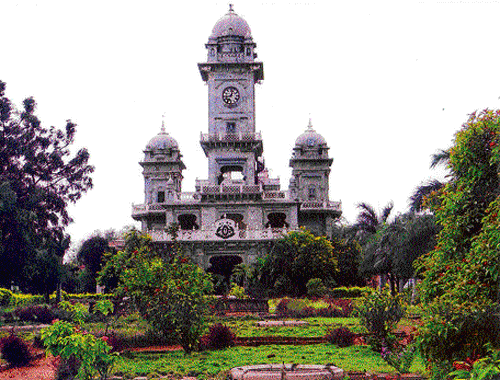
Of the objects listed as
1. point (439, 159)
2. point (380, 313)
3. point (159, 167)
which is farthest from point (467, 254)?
point (159, 167)

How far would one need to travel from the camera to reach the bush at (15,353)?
15352mm

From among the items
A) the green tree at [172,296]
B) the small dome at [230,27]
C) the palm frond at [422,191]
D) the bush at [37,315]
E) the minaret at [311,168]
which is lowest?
the bush at [37,315]

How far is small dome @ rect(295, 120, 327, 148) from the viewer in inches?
2510

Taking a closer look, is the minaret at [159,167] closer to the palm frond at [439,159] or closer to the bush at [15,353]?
the palm frond at [439,159]

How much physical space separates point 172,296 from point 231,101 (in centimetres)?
3936

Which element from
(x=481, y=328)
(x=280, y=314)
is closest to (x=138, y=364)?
(x=481, y=328)

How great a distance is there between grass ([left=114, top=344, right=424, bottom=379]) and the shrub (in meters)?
21.8

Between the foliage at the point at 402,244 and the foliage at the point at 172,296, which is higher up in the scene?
the foliage at the point at 402,244

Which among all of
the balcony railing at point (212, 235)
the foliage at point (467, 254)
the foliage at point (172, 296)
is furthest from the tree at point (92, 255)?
the foliage at point (467, 254)

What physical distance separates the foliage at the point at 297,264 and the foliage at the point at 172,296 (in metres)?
24.2

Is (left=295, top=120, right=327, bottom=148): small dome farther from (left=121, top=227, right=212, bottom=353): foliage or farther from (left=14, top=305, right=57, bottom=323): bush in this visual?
(left=121, top=227, right=212, bottom=353): foliage

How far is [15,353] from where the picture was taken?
50.6ft

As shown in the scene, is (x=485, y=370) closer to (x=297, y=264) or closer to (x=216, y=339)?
(x=216, y=339)

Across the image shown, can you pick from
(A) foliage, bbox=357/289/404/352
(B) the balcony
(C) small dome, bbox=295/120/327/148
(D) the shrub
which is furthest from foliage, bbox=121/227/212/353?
(C) small dome, bbox=295/120/327/148
